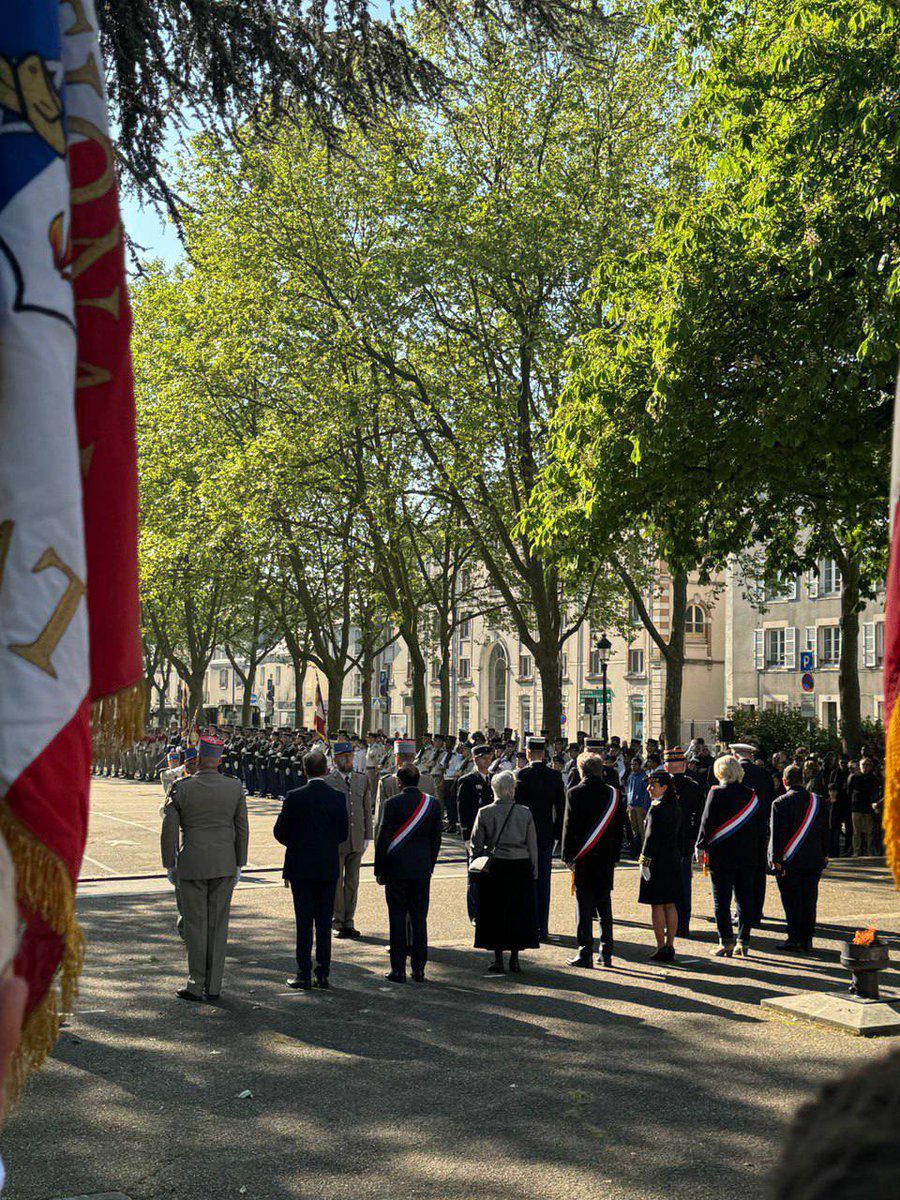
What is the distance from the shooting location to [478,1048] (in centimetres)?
905

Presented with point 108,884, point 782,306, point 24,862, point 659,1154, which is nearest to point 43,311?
point 24,862

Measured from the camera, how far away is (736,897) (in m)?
13.1

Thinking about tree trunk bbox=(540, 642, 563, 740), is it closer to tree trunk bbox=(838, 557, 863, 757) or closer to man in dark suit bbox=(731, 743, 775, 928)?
tree trunk bbox=(838, 557, 863, 757)

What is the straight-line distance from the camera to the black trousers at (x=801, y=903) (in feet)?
43.9

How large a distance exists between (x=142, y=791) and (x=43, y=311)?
40.3 meters

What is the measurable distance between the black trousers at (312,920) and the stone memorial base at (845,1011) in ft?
12.2

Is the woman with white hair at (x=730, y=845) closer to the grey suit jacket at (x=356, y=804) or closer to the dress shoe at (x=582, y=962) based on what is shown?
the dress shoe at (x=582, y=962)

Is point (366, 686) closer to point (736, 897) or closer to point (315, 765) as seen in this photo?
point (736, 897)

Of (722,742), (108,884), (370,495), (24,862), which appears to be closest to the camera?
(24,862)

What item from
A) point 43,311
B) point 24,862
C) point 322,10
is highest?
point 322,10

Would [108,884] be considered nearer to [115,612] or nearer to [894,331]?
[894,331]

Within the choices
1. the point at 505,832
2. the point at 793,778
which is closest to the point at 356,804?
the point at 505,832

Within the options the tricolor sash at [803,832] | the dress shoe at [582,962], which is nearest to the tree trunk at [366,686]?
the tricolor sash at [803,832]

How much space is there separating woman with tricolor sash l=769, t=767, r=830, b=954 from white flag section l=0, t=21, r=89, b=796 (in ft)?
39.0
